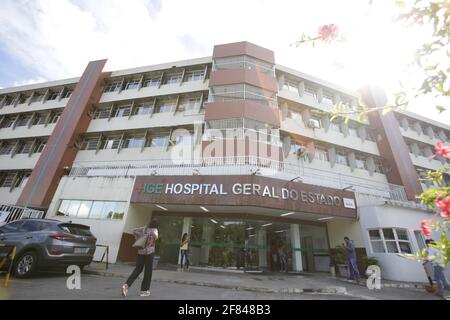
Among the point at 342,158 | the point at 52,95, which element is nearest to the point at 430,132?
the point at 342,158

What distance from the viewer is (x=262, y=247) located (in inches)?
519

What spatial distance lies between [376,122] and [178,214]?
19.9 m

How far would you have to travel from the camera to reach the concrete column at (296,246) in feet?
45.3

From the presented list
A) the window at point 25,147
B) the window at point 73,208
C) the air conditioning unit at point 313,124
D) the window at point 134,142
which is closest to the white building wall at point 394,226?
Answer: the air conditioning unit at point 313,124

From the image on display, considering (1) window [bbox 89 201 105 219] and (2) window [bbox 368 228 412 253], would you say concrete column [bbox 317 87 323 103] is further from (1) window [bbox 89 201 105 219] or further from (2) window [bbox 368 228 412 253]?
(1) window [bbox 89 201 105 219]

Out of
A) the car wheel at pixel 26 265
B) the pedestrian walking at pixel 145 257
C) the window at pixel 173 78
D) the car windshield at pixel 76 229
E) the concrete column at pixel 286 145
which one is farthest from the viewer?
the window at pixel 173 78

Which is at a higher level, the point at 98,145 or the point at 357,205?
the point at 98,145

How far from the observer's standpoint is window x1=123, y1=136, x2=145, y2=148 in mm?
18375

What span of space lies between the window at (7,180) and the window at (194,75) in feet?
59.2

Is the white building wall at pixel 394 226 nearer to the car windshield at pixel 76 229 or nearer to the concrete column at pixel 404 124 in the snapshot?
the concrete column at pixel 404 124

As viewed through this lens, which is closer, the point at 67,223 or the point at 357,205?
the point at 67,223
